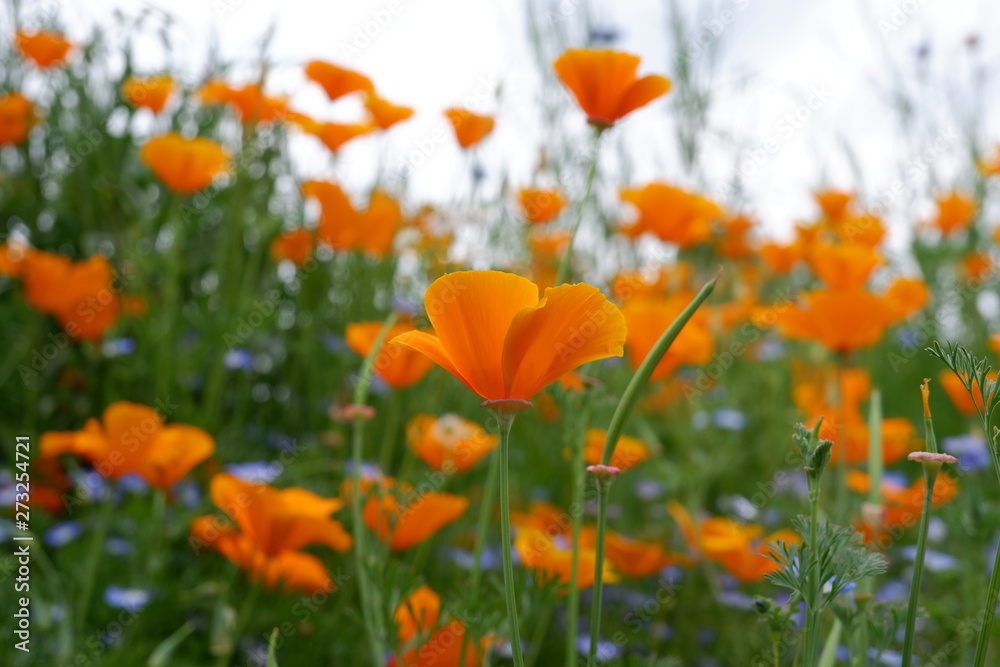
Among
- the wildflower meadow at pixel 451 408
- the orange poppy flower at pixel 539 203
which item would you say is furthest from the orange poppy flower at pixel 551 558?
the orange poppy flower at pixel 539 203

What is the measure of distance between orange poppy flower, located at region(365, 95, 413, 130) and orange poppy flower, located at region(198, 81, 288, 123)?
1.00 feet

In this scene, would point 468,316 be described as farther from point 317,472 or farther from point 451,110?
point 317,472

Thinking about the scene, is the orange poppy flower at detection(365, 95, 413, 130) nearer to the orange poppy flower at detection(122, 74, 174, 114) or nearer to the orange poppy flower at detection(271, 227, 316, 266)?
the orange poppy flower at detection(271, 227, 316, 266)

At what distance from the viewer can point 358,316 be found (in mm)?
1863

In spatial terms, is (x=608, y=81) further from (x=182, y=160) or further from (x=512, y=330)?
(x=182, y=160)

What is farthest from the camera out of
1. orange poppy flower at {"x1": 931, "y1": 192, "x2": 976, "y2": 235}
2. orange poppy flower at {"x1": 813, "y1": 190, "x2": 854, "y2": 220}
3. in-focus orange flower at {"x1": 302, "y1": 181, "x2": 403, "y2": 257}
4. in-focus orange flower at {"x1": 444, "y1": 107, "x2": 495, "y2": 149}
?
orange poppy flower at {"x1": 931, "y1": 192, "x2": 976, "y2": 235}

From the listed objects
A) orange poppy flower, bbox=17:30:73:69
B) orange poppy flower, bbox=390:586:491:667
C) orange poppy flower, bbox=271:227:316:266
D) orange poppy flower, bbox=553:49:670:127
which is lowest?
orange poppy flower, bbox=390:586:491:667

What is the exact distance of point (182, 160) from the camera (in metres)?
1.58

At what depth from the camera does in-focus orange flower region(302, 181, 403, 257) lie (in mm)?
1518

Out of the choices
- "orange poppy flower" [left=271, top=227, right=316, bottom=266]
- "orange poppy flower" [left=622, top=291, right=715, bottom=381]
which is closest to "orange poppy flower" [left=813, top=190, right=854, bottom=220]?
"orange poppy flower" [left=622, top=291, right=715, bottom=381]

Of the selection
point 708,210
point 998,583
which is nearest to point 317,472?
point 708,210

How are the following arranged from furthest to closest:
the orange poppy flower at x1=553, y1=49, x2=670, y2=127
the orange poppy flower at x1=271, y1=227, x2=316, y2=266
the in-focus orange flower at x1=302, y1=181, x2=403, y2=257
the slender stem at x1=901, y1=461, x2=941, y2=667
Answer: the orange poppy flower at x1=271, y1=227, x2=316, y2=266 → the in-focus orange flower at x1=302, y1=181, x2=403, y2=257 → the orange poppy flower at x1=553, y1=49, x2=670, y2=127 → the slender stem at x1=901, y1=461, x2=941, y2=667

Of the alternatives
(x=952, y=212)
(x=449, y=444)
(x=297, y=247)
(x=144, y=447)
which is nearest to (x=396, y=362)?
(x=449, y=444)

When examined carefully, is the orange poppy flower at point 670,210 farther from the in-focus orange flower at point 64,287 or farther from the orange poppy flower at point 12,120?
the orange poppy flower at point 12,120
